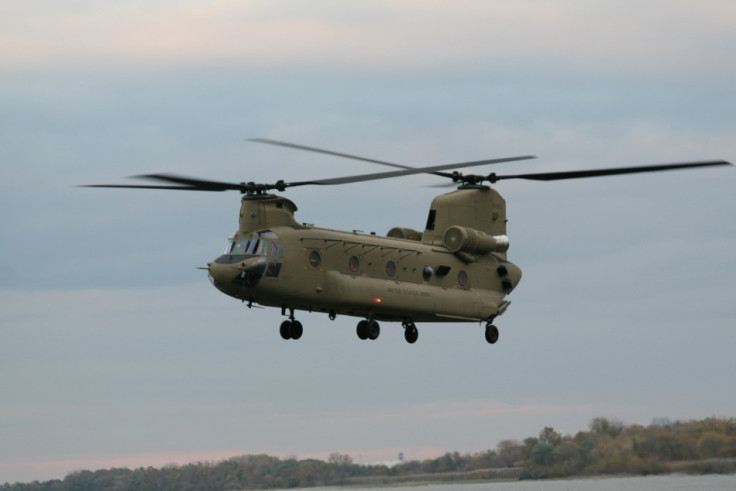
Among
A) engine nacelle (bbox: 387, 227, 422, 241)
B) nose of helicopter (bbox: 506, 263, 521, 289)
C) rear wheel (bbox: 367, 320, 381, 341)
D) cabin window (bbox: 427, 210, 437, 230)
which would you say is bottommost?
rear wheel (bbox: 367, 320, 381, 341)

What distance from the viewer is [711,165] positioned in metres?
51.2

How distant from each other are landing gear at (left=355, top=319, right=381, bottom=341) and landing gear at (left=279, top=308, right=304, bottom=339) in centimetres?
233

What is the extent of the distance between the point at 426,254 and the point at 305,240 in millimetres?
6702

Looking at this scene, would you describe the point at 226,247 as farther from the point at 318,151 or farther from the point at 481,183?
the point at 481,183

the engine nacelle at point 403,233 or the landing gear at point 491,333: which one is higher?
the engine nacelle at point 403,233

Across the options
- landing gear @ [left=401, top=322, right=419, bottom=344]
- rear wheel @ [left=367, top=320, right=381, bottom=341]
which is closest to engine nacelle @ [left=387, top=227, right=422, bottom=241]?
landing gear @ [left=401, top=322, right=419, bottom=344]

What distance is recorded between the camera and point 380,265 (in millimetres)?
53969

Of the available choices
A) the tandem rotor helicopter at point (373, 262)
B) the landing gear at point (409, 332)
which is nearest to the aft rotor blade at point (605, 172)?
the tandem rotor helicopter at point (373, 262)

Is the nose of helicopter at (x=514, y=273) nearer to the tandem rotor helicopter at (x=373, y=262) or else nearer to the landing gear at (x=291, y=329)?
the tandem rotor helicopter at (x=373, y=262)

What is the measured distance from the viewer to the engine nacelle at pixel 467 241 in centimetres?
5806

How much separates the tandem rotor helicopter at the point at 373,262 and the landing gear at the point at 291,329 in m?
0.04

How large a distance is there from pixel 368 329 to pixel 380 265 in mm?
2605

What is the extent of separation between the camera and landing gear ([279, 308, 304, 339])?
2096 inches

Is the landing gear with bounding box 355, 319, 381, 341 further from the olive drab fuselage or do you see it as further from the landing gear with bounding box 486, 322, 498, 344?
the landing gear with bounding box 486, 322, 498, 344
